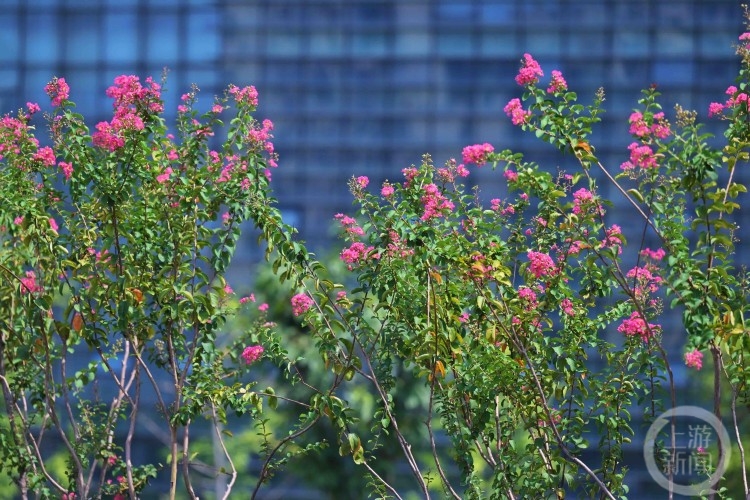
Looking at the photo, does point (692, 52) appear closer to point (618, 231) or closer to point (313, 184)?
point (313, 184)

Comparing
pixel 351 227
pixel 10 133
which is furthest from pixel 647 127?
pixel 10 133

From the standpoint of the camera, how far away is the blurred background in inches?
1784

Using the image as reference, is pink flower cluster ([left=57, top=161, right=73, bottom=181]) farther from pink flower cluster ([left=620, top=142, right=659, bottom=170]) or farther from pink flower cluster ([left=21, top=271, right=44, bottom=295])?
pink flower cluster ([left=620, top=142, right=659, bottom=170])

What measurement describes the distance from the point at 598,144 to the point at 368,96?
7.99 meters

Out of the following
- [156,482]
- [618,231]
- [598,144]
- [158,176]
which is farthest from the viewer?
[598,144]

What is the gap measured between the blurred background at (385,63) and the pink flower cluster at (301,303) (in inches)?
1470

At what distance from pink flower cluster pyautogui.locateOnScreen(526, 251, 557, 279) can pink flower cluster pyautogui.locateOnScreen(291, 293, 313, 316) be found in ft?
4.13

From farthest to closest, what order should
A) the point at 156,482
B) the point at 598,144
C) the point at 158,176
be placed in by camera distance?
the point at 598,144 < the point at 156,482 < the point at 158,176

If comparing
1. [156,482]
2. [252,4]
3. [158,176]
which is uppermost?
[252,4]

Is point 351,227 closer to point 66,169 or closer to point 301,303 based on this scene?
point 301,303

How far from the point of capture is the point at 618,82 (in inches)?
1802

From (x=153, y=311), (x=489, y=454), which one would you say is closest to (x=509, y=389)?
(x=489, y=454)

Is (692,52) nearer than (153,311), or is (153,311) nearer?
(153,311)

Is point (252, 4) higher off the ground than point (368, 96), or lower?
higher
